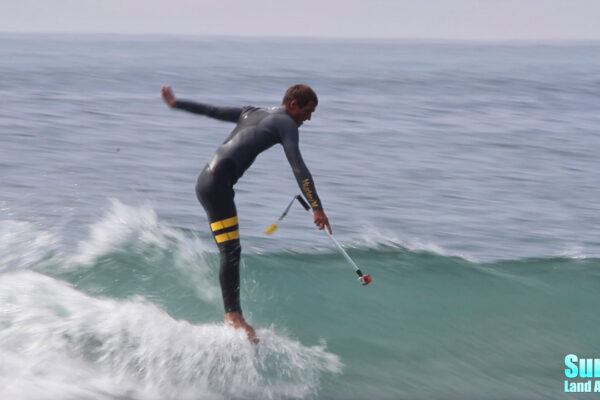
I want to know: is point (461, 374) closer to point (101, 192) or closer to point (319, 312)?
point (319, 312)

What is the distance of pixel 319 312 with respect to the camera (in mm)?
7836

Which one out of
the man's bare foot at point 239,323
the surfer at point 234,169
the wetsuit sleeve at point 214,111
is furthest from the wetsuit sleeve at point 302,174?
the man's bare foot at point 239,323

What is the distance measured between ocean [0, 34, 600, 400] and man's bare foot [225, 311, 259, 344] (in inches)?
2.3

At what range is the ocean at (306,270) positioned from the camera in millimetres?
6363

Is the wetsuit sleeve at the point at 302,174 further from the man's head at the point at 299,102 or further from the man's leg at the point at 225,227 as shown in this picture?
the man's leg at the point at 225,227

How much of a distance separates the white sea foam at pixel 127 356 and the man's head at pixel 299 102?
1636 mm

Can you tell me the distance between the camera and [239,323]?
667 cm

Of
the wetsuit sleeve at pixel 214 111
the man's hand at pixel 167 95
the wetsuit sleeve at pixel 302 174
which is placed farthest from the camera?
the man's hand at pixel 167 95

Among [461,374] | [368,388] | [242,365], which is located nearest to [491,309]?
[461,374]

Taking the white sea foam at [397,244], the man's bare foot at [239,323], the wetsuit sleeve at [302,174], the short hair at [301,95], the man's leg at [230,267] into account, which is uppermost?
the short hair at [301,95]

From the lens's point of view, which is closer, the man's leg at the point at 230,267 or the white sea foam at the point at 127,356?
the white sea foam at the point at 127,356

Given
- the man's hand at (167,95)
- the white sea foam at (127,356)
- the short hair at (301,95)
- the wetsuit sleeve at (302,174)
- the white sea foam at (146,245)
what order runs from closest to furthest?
the white sea foam at (127,356) < the wetsuit sleeve at (302,174) < the short hair at (301,95) < the man's hand at (167,95) < the white sea foam at (146,245)

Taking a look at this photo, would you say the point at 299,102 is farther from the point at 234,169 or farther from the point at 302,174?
the point at 234,169

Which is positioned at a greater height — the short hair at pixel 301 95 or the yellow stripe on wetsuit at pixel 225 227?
the short hair at pixel 301 95
